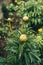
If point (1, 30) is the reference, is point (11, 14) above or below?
above

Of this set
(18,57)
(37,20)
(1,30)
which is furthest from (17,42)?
(1,30)

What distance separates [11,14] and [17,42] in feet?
8.58

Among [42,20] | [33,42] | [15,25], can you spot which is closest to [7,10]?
[15,25]

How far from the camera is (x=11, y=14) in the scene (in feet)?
22.4

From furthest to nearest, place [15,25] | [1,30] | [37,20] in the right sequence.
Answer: [15,25] < [1,30] < [37,20]

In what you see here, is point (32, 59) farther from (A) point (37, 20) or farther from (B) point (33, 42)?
(A) point (37, 20)

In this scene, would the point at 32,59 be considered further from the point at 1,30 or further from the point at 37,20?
the point at 1,30

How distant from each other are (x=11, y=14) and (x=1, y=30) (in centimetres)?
96

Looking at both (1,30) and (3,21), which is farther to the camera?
(3,21)

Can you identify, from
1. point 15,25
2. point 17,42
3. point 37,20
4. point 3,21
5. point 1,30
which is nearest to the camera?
point 17,42

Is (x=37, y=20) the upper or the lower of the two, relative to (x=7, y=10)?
lower

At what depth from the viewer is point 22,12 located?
587 cm

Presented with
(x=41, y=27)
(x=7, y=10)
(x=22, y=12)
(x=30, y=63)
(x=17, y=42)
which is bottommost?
(x=30, y=63)

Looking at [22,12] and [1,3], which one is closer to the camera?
[22,12]
